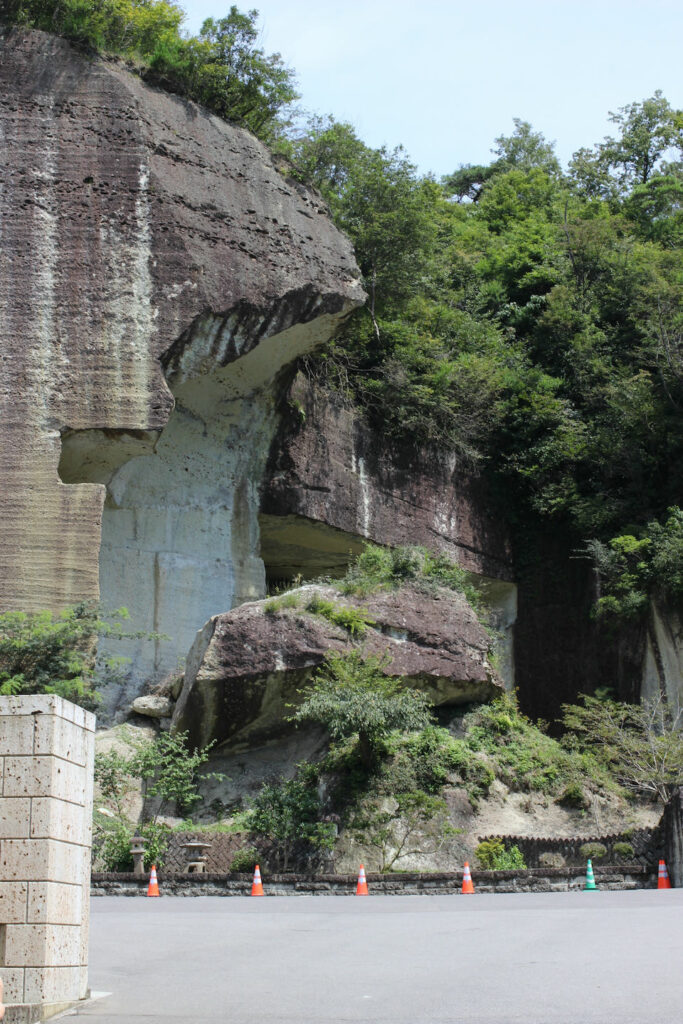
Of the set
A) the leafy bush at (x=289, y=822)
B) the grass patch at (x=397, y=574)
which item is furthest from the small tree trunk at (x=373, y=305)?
the leafy bush at (x=289, y=822)

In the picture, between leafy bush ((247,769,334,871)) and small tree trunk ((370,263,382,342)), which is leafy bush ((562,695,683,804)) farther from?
small tree trunk ((370,263,382,342))

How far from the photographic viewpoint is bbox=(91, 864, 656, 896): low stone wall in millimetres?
13266

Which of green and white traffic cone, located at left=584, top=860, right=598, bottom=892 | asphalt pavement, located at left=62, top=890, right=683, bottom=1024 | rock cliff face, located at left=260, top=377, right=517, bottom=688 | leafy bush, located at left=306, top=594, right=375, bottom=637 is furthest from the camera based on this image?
rock cliff face, located at left=260, top=377, right=517, bottom=688

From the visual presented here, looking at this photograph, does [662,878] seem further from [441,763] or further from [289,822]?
[289,822]

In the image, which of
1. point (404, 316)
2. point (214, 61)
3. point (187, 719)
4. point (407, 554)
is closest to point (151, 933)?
point (187, 719)

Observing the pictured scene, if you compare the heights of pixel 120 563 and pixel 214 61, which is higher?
pixel 214 61

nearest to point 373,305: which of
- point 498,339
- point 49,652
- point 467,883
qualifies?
point 498,339

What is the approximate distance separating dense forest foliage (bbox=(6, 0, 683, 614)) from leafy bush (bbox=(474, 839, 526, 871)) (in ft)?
23.6

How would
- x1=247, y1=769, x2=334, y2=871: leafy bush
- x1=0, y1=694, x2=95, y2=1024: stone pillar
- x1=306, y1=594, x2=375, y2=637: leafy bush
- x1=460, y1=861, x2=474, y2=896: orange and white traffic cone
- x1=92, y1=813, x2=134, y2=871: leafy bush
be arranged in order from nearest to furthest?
x1=0, y1=694, x2=95, y2=1024: stone pillar < x1=460, y1=861, x2=474, y2=896: orange and white traffic cone < x1=92, y1=813, x2=134, y2=871: leafy bush < x1=247, y1=769, x2=334, y2=871: leafy bush < x1=306, y1=594, x2=375, y2=637: leafy bush

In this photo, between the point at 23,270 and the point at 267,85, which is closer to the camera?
the point at 23,270

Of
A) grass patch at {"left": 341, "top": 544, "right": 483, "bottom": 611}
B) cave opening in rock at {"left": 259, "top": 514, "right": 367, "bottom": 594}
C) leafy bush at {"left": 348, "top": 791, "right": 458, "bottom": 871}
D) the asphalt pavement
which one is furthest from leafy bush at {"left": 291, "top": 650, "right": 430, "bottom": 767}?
the asphalt pavement

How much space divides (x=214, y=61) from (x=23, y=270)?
6068 millimetres

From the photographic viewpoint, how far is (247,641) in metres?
18.1

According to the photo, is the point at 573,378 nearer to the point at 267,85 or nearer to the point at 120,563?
the point at 267,85
